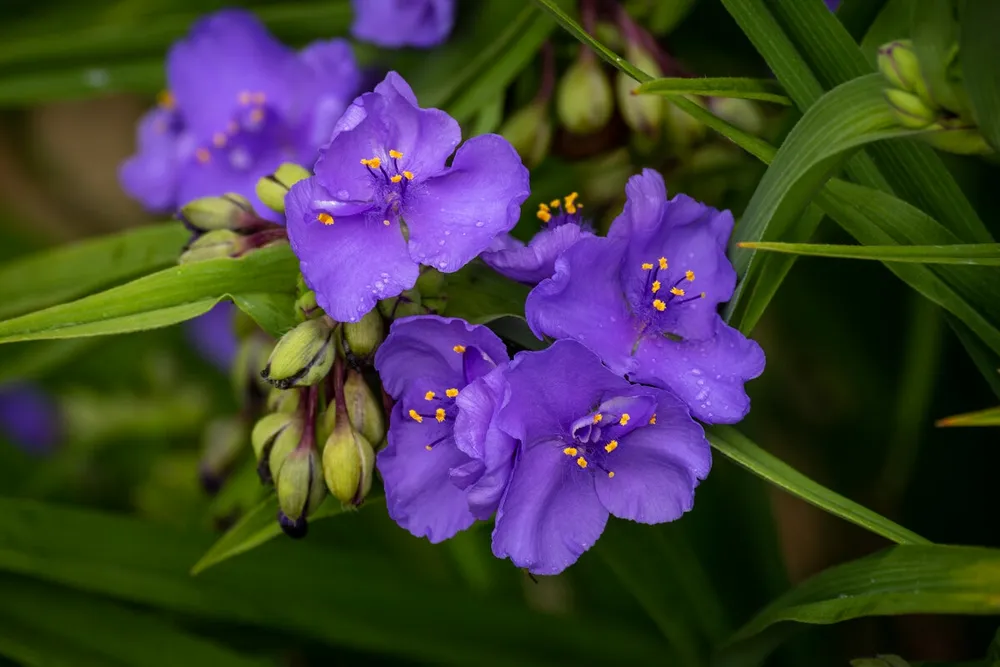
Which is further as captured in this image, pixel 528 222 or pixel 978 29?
pixel 528 222

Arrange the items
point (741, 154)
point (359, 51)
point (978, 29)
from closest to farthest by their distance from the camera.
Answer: point (978, 29)
point (741, 154)
point (359, 51)

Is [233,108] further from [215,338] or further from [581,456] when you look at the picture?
[581,456]

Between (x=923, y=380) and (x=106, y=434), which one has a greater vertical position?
(x=923, y=380)

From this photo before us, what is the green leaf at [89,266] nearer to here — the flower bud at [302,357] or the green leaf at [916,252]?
the flower bud at [302,357]

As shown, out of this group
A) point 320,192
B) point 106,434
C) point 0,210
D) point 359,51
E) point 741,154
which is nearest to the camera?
point 320,192

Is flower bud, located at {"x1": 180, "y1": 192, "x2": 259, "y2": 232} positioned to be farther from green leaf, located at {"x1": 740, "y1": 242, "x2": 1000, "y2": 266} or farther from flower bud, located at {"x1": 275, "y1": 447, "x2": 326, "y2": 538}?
green leaf, located at {"x1": 740, "y1": 242, "x2": 1000, "y2": 266}

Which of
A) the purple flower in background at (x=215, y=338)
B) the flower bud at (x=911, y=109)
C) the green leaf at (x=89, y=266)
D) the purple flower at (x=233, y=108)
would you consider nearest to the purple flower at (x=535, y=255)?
the flower bud at (x=911, y=109)

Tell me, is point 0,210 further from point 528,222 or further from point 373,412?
point 373,412

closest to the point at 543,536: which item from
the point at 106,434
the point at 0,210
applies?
the point at 106,434
